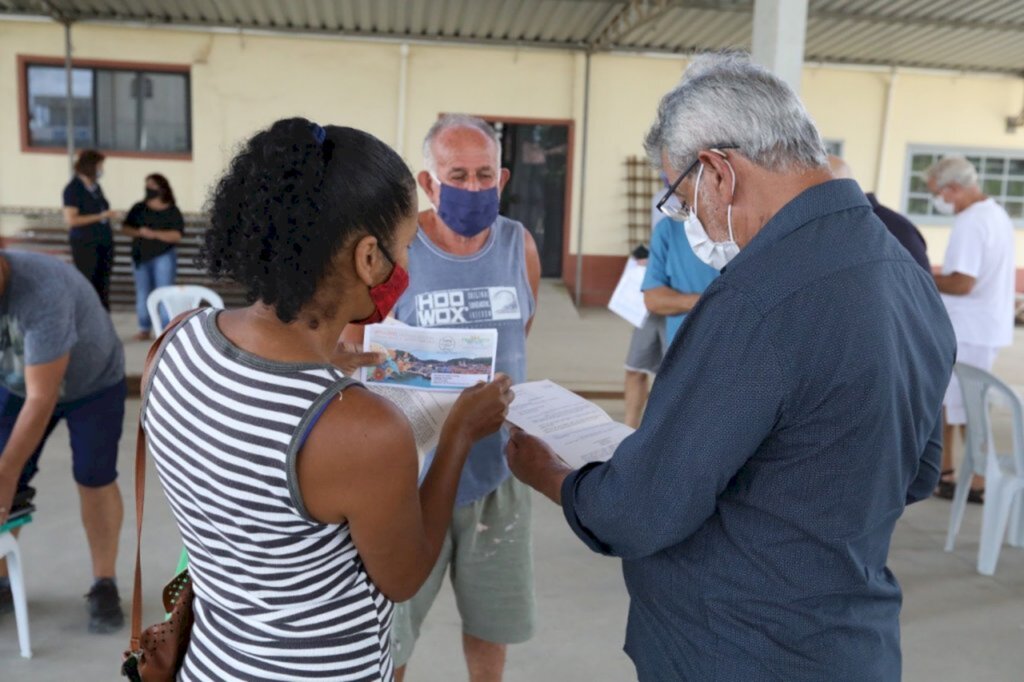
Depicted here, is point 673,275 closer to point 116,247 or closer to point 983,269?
point 983,269

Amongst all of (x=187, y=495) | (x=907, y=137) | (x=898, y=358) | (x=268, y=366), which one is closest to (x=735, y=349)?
(x=898, y=358)

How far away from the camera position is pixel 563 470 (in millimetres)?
1430

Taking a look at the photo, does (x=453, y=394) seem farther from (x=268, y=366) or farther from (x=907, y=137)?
(x=907, y=137)

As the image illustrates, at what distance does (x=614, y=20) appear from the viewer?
925 centimetres

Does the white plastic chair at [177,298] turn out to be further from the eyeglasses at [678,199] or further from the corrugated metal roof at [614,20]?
the corrugated metal roof at [614,20]

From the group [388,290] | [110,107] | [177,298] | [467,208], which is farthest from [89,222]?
[388,290]

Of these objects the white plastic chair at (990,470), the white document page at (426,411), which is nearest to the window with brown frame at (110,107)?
the white plastic chair at (990,470)

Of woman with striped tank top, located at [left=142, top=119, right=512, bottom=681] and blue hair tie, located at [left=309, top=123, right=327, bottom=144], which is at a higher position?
blue hair tie, located at [left=309, top=123, right=327, bottom=144]

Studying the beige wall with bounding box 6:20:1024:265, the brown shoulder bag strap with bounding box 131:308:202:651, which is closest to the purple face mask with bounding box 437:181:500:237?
the brown shoulder bag strap with bounding box 131:308:202:651

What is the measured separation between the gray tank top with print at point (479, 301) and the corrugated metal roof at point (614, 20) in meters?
6.79

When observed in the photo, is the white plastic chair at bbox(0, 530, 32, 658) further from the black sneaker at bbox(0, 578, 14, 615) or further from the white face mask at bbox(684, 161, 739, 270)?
the white face mask at bbox(684, 161, 739, 270)

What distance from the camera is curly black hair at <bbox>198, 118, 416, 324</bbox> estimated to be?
3.46ft

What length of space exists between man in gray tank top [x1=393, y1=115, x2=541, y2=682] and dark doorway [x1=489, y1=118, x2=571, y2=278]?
29.3ft

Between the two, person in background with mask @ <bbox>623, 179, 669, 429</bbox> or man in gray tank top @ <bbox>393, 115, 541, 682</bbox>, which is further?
person in background with mask @ <bbox>623, 179, 669, 429</bbox>
